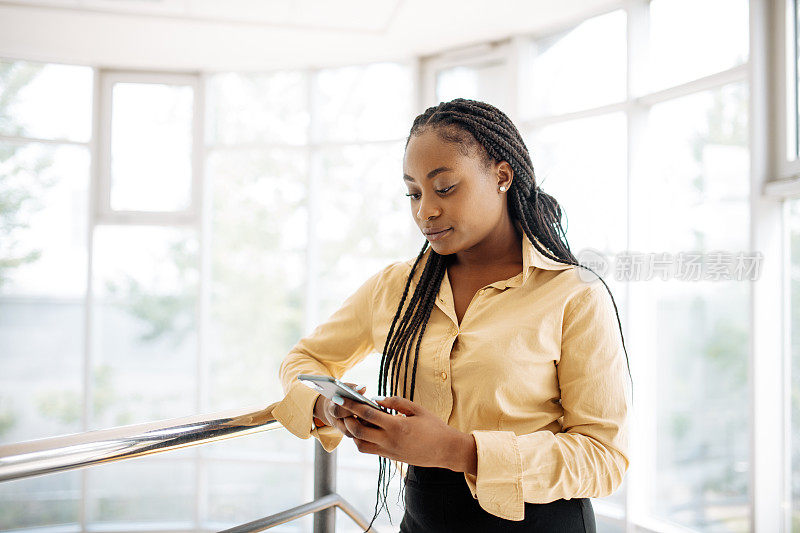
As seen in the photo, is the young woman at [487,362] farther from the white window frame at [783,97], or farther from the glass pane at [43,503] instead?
the glass pane at [43,503]

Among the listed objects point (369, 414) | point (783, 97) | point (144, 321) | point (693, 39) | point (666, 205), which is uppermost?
point (693, 39)

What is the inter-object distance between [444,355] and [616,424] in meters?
0.32

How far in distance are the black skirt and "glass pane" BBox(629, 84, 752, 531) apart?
241 centimetres

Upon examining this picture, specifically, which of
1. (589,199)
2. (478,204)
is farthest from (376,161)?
(478,204)

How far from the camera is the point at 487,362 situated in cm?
120

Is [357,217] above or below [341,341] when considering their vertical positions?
above

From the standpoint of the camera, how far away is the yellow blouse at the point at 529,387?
41.5 inches

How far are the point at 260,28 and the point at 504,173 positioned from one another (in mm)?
3289

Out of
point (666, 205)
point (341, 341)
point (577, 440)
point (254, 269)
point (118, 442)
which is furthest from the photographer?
point (254, 269)

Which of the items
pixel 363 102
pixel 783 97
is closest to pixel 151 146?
pixel 363 102

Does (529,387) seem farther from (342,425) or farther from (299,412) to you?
(299,412)

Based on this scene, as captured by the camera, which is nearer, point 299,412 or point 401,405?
point 401,405

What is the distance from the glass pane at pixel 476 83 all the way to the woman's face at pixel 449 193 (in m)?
3.28

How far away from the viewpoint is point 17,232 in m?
5.02
